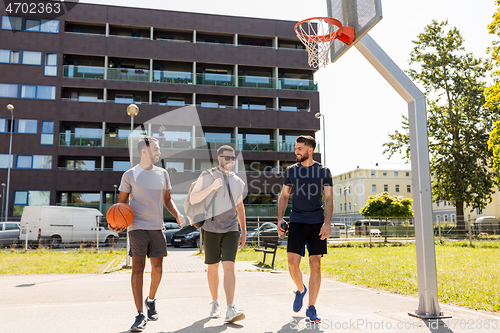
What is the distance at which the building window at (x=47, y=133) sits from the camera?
33.9 metres

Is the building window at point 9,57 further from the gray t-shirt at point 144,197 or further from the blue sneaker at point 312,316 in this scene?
the blue sneaker at point 312,316

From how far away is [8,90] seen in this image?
33688 mm

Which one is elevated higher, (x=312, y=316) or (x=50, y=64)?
Result: (x=50, y=64)

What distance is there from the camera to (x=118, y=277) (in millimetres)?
9477

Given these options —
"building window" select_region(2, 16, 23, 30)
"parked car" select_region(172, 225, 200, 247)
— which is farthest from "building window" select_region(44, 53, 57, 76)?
"parked car" select_region(172, 225, 200, 247)

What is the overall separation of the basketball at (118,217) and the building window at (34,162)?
106 feet

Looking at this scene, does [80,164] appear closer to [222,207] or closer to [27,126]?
[27,126]

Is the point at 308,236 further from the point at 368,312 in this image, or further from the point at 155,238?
the point at 155,238

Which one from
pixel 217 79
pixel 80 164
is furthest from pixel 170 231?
pixel 217 79

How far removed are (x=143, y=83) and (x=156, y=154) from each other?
32556 millimetres

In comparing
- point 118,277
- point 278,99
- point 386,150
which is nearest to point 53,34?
point 278,99

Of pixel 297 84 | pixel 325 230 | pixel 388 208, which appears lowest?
pixel 325 230

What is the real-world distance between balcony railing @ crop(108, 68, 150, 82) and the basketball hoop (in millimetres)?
30664

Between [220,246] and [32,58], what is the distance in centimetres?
3554
